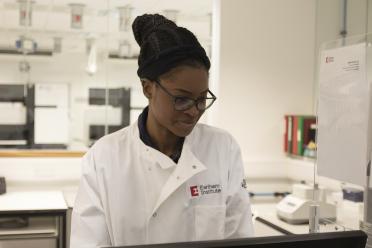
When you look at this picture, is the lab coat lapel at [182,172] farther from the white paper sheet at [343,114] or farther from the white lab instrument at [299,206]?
the white lab instrument at [299,206]

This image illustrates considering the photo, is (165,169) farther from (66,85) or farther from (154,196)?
(66,85)

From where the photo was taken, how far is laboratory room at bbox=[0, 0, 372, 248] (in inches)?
47.5

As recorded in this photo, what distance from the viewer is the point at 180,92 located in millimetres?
1132

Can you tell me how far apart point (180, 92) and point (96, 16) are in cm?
429

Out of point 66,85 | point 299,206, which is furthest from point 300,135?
point 66,85

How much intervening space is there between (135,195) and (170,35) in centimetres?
46

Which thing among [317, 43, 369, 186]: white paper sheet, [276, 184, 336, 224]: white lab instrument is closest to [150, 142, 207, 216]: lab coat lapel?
[317, 43, 369, 186]: white paper sheet

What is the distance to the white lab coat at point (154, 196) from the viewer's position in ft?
4.05

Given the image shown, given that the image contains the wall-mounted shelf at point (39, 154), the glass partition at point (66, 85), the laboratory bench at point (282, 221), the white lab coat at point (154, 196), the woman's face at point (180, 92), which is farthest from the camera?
the glass partition at point (66, 85)

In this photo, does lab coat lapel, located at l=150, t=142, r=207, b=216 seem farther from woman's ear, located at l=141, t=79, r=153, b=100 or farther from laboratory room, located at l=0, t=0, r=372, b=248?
woman's ear, located at l=141, t=79, r=153, b=100

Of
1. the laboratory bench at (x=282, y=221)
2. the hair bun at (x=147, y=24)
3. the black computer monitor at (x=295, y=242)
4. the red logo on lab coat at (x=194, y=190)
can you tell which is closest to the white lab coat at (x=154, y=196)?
the red logo on lab coat at (x=194, y=190)

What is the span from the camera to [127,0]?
12.4 feet

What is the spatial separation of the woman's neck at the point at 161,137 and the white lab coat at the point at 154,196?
0.04m

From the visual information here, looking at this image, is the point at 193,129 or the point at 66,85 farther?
the point at 66,85
